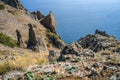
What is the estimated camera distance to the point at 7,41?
245 feet

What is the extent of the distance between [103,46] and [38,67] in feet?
24.3

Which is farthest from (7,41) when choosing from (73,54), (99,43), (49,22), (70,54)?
(73,54)

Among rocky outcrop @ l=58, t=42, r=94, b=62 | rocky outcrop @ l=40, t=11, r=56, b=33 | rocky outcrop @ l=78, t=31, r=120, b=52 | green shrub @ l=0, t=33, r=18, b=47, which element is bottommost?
rocky outcrop @ l=58, t=42, r=94, b=62

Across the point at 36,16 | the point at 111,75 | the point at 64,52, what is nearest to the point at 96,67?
the point at 111,75

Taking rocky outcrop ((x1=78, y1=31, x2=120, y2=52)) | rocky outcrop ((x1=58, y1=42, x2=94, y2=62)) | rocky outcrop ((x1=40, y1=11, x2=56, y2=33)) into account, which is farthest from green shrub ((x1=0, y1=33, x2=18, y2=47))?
rocky outcrop ((x1=58, y1=42, x2=94, y2=62))

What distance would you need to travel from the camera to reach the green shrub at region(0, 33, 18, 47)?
73.3 metres

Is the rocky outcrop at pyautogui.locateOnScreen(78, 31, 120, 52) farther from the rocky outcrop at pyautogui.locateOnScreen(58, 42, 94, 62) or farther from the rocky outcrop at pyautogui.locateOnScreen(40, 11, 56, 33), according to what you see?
the rocky outcrop at pyautogui.locateOnScreen(40, 11, 56, 33)

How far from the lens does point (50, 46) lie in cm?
9081

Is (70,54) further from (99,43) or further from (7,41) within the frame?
(7,41)

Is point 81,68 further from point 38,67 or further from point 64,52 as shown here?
point 64,52

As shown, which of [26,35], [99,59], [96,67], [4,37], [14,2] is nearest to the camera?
[96,67]

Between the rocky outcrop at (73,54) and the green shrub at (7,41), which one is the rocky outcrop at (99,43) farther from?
the green shrub at (7,41)

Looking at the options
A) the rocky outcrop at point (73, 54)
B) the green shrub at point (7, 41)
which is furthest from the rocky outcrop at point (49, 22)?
the rocky outcrop at point (73, 54)

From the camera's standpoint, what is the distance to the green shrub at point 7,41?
7331 centimetres
